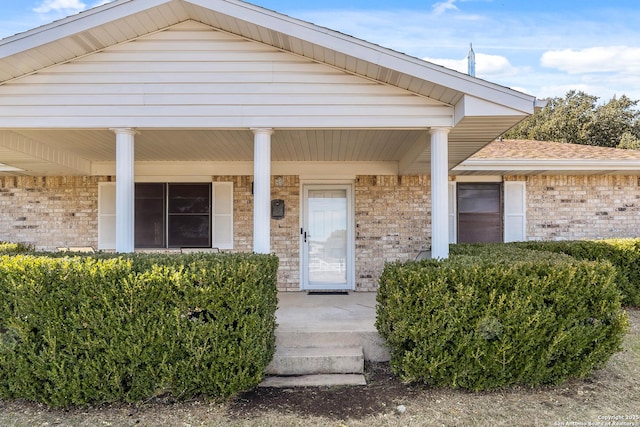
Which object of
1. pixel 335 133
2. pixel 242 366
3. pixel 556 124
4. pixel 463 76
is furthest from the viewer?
pixel 556 124

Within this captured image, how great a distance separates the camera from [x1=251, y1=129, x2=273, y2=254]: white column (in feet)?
15.3

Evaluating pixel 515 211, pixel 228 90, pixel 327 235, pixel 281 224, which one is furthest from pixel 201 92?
pixel 515 211

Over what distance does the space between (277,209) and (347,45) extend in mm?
3881

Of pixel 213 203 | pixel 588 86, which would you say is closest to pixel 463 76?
pixel 213 203

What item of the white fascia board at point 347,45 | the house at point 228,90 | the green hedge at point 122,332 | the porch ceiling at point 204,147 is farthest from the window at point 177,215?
the green hedge at point 122,332

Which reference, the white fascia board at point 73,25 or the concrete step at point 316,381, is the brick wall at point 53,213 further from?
the concrete step at point 316,381

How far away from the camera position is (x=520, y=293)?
3.66 m

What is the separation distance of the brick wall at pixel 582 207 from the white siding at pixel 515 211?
10cm

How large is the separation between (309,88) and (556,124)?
72.7 ft

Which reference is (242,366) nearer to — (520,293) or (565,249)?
(520,293)

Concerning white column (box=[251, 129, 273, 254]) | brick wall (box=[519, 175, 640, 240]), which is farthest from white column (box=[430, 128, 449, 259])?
brick wall (box=[519, 175, 640, 240])

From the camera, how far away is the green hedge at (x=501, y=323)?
361 cm

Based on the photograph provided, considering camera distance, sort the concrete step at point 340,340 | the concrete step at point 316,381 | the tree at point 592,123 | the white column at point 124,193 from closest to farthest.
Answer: the concrete step at point 316,381, the concrete step at point 340,340, the white column at point 124,193, the tree at point 592,123

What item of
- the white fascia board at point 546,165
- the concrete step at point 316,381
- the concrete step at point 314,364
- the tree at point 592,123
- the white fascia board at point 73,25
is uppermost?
the tree at point 592,123
